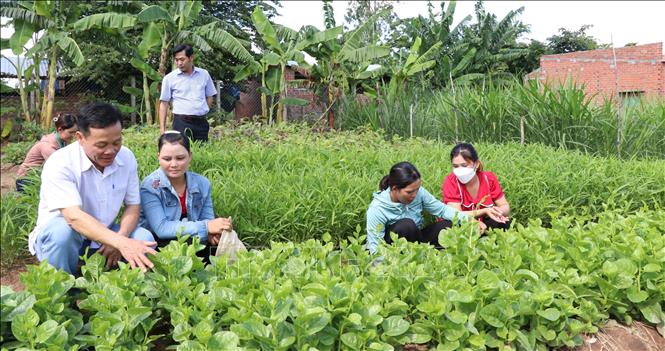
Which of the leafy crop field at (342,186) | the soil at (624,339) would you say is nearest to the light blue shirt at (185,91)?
the leafy crop field at (342,186)

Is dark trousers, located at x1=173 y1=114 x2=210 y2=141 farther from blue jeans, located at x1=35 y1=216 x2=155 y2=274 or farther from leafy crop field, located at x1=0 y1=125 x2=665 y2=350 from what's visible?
blue jeans, located at x1=35 y1=216 x2=155 y2=274

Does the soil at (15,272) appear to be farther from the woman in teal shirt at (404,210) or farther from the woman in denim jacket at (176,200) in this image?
Result: the woman in teal shirt at (404,210)

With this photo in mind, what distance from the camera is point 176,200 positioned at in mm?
3365

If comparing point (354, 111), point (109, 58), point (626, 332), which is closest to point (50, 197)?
point (626, 332)

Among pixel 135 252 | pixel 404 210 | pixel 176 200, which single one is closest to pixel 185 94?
pixel 176 200

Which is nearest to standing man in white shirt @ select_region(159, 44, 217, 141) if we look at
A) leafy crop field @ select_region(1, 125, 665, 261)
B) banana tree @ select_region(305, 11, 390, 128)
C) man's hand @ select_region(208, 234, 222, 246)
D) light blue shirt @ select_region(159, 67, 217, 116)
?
light blue shirt @ select_region(159, 67, 217, 116)

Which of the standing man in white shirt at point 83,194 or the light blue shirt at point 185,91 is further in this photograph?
the light blue shirt at point 185,91

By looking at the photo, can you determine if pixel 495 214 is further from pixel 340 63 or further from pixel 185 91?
pixel 340 63

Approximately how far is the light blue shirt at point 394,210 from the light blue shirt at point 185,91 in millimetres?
2919

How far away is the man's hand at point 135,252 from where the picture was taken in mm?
2361

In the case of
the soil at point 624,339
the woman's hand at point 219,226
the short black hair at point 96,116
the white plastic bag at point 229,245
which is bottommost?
the soil at point 624,339

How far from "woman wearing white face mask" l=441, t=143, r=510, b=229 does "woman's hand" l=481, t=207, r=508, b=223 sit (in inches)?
4.6

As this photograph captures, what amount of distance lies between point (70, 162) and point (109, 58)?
38.7 feet

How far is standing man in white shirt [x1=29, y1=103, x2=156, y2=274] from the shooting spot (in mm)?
2582
